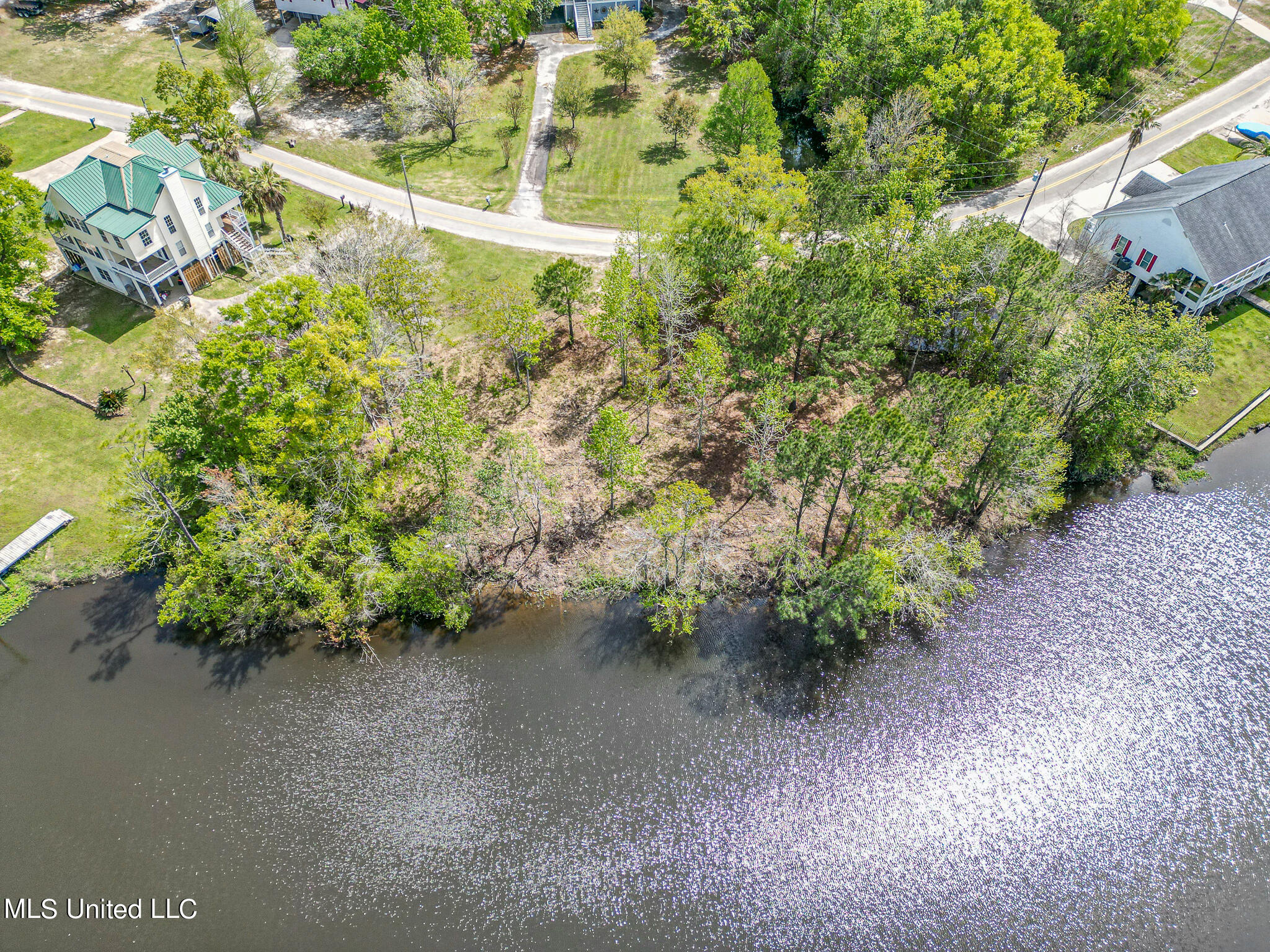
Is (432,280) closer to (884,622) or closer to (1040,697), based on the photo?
(884,622)

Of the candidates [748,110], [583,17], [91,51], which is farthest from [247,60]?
[748,110]

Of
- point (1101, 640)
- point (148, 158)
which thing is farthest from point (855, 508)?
point (148, 158)

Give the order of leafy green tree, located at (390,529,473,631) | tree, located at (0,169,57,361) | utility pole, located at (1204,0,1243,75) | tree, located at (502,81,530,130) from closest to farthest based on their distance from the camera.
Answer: leafy green tree, located at (390,529,473,631) < tree, located at (0,169,57,361) < tree, located at (502,81,530,130) < utility pole, located at (1204,0,1243,75)

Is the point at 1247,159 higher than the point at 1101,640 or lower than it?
higher

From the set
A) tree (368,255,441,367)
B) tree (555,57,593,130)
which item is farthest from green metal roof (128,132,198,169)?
tree (555,57,593,130)

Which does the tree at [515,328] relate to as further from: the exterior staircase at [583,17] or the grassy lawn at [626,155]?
the exterior staircase at [583,17]

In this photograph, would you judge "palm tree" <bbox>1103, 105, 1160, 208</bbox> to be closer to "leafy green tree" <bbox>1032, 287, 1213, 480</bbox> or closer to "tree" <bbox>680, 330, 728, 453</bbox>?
"leafy green tree" <bbox>1032, 287, 1213, 480</bbox>

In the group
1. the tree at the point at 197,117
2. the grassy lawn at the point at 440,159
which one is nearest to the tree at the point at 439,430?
the grassy lawn at the point at 440,159
